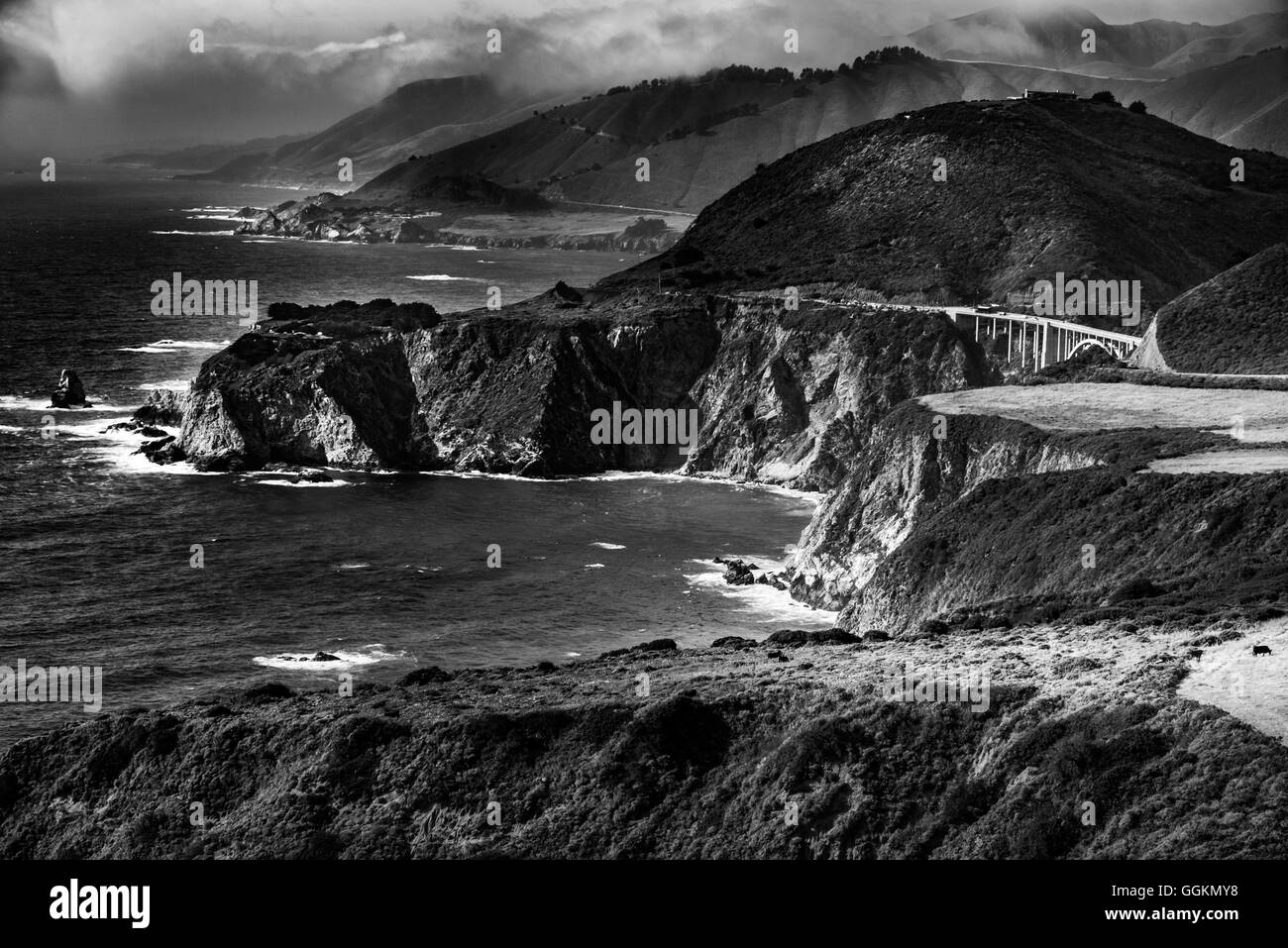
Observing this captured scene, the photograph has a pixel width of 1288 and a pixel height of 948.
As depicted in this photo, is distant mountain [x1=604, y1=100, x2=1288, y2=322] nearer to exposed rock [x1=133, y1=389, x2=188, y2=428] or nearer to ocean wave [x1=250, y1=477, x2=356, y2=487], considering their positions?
ocean wave [x1=250, y1=477, x2=356, y2=487]

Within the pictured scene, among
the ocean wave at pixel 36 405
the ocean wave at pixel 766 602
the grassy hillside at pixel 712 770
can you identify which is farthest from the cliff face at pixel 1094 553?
the ocean wave at pixel 36 405

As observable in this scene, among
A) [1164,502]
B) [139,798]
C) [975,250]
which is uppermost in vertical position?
[975,250]

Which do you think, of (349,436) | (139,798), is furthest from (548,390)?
(139,798)

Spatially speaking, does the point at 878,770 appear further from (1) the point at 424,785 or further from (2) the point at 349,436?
(2) the point at 349,436

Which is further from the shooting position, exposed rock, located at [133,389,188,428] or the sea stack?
the sea stack

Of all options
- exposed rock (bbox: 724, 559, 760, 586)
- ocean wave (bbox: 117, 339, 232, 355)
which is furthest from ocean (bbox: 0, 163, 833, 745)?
ocean wave (bbox: 117, 339, 232, 355)

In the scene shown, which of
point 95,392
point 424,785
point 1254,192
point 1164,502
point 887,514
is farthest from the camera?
point 1254,192

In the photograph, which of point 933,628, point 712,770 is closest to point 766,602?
point 933,628
